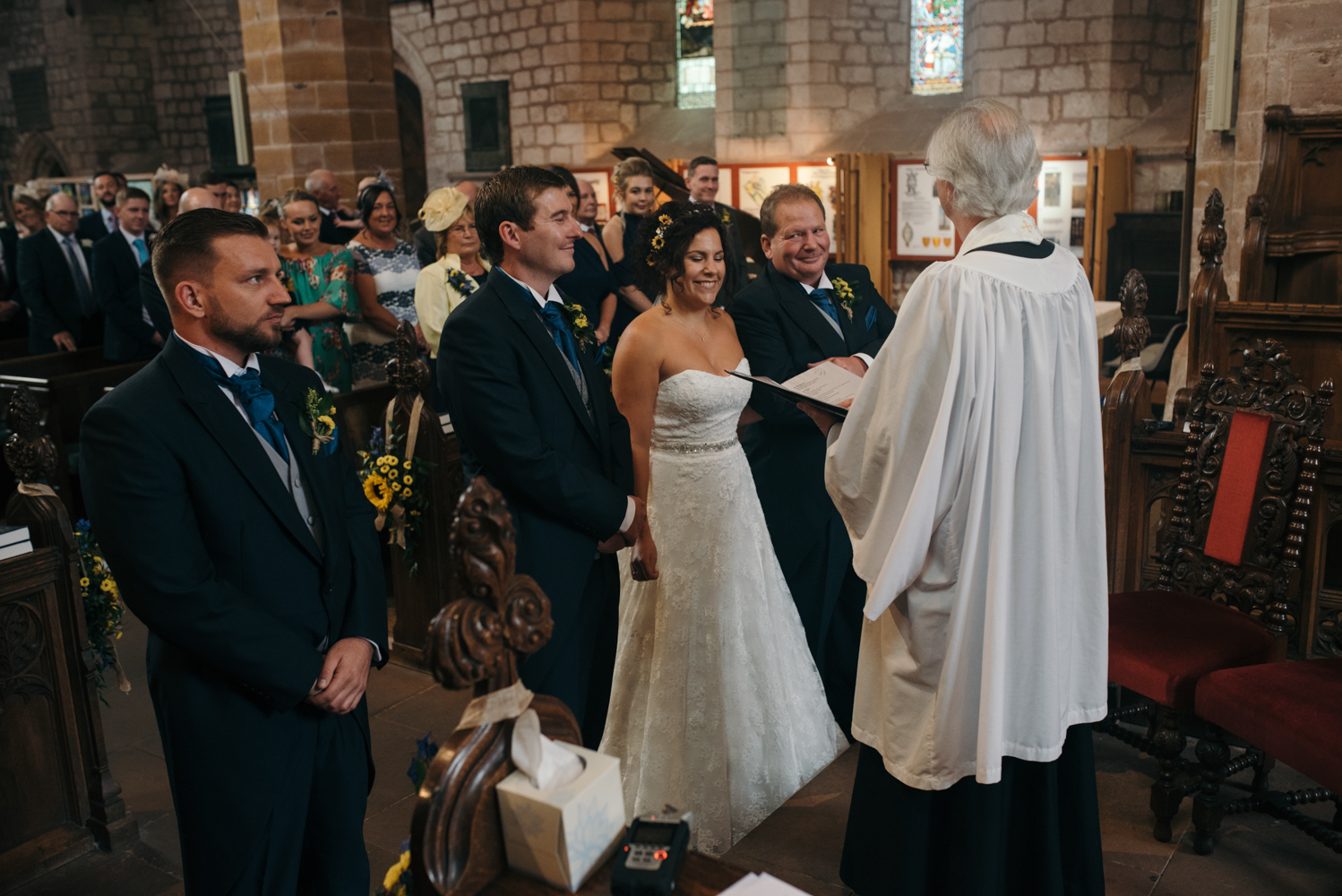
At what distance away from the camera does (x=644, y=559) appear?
2625 mm

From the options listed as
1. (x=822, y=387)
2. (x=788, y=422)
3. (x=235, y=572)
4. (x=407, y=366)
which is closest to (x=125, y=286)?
(x=407, y=366)

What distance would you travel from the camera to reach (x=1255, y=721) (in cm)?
237

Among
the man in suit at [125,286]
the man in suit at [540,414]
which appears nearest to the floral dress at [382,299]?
the man in suit at [125,286]

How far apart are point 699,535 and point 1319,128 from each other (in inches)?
160

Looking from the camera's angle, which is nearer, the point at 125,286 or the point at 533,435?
the point at 533,435

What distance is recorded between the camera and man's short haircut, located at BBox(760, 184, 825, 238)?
10.5ft

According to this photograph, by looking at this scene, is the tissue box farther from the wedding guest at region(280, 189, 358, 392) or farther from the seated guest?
the wedding guest at region(280, 189, 358, 392)

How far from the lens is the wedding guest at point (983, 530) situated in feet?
6.44

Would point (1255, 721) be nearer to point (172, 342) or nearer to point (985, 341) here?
point (985, 341)

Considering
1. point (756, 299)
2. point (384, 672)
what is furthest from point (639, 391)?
point (384, 672)

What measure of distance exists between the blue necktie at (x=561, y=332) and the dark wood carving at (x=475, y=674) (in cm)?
131

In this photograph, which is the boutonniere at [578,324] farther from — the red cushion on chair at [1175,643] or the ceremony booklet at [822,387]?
the red cushion on chair at [1175,643]

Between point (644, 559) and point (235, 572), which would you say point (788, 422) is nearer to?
point (644, 559)

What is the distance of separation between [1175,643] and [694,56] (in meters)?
11.3
